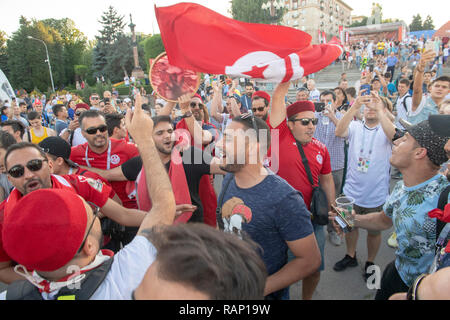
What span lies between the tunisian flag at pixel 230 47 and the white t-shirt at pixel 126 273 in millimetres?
2388

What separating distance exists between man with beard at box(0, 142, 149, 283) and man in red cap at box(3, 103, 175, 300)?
950 mm

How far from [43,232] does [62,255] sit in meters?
0.12

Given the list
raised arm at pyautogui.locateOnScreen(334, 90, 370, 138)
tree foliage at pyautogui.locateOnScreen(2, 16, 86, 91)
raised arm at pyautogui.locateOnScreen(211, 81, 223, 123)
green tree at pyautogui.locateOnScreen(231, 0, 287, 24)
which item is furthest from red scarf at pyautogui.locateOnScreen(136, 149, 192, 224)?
tree foliage at pyautogui.locateOnScreen(2, 16, 86, 91)

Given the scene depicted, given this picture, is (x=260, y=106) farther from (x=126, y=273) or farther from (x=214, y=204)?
(x=126, y=273)

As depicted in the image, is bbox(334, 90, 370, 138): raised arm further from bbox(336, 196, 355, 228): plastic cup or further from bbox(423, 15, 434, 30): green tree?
bbox(423, 15, 434, 30): green tree

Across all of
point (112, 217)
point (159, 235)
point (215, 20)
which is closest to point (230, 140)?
point (112, 217)

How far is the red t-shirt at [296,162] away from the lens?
9.81 feet

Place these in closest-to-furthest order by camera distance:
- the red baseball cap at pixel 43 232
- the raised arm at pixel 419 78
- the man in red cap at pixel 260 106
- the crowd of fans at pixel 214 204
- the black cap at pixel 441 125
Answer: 1. the crowd of fans at pixel 214 204
2. the red baseball cap at pixel 43 232
3. the black cap at pixel 441 125
4. the raised arm at pixel 419 78
5. the man in red cap at pixel 260 106

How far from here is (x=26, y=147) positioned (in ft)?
7.43

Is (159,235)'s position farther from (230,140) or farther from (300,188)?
(300,188)

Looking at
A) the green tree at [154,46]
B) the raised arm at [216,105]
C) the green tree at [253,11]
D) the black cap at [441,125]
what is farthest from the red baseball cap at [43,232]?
the green tree at [154,46]

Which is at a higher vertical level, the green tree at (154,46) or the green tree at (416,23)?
the green tree at (416,23)

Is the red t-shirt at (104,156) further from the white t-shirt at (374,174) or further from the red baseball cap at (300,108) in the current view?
the white t-shirt at (374,174)

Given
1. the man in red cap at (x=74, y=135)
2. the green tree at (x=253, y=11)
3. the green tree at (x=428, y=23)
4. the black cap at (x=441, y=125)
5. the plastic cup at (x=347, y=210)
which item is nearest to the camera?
the black cap at (x=441, y=125)
